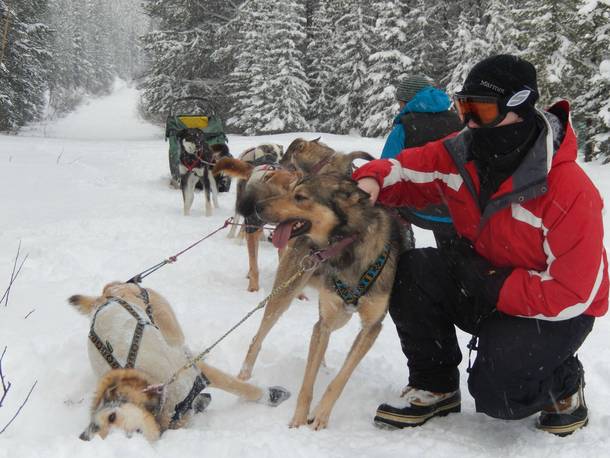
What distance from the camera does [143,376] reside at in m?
2.35

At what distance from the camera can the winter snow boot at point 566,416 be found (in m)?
2.21

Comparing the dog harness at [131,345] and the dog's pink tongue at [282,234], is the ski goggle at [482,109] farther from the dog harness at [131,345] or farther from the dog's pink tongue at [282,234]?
the dog harness at [131,345]

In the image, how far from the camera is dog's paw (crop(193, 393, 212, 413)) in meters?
2.59

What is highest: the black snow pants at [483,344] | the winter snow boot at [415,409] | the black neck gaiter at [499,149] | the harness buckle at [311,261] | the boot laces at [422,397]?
the black neck gaiter at [499,149]

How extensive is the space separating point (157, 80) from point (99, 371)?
2504cm

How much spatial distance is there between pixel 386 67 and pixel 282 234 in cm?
2226

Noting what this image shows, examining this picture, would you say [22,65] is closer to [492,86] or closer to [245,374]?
[245,374]

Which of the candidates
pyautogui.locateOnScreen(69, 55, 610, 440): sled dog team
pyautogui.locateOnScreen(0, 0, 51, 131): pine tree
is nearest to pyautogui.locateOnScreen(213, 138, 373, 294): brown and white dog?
pyautogui.locateOnScreen(69, 55, 610, 440): sled dog team

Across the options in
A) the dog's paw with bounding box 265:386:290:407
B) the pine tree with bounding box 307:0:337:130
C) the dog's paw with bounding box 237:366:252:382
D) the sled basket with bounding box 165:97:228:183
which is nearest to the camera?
the dog's paw with bounding box 265:386:290:407

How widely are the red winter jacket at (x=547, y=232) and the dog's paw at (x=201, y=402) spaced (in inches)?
61.6

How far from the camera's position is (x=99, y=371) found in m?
2.64

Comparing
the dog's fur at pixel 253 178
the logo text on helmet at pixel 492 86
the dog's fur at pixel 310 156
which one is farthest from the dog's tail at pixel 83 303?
the logo text on helmet at pixel 492 86

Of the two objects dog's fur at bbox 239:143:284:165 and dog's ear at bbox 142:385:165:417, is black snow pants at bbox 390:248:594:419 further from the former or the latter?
dog's fur at bbox 239:143:284:165

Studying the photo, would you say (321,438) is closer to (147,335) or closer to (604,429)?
(147,335)
